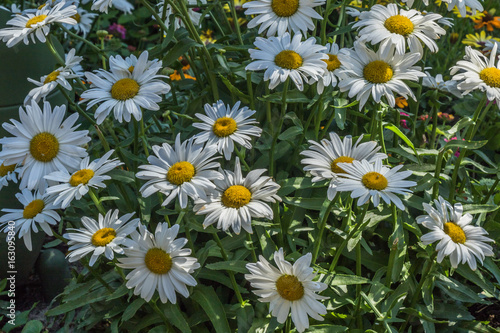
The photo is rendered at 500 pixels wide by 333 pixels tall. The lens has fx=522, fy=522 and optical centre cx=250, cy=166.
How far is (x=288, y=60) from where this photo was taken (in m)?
1.58

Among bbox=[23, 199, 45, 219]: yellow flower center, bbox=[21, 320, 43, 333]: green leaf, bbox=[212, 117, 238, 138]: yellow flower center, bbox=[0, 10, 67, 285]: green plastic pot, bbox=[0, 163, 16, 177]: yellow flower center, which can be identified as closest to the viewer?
bbox=[212, 117, 238, 138]: yellow flower center

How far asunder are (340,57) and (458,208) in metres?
0.58

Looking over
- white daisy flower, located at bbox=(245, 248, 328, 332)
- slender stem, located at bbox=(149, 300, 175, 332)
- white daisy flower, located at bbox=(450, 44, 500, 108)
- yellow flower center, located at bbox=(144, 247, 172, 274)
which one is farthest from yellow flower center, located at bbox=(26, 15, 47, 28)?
white daisy flower, located at bbox=(450, 44, 500, 108)

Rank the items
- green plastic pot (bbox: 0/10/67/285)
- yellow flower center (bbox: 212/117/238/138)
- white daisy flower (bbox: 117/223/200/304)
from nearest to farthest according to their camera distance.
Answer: white daisy flower (bbox: 117/223/200/304)
yellow flower center (bbox: 212/117/238/138)
green plastic pot (bbox: 0/10/67/285)

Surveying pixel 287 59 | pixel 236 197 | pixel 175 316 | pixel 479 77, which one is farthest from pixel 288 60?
pixel 175 316

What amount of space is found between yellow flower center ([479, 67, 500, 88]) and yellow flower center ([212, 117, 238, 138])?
2.70 ft

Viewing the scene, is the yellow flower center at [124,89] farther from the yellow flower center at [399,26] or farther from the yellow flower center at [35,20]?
the yellow flower center at [399,26]

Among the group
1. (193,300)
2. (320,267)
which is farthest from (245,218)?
(193,300)

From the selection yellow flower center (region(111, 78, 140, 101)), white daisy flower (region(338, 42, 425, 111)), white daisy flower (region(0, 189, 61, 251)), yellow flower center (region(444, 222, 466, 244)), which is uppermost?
yellow flower center (region(111, 78, 140, 101))

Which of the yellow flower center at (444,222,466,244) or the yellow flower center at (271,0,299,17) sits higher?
the yellow flower center at (271,0,299,17)

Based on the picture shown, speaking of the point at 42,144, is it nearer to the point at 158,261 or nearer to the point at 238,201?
the point at 158,261

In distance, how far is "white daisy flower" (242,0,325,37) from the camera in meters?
1.69

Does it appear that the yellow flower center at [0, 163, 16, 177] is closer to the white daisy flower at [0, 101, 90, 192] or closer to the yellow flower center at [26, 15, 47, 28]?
the white daisy flower at [0, 101, 90, 192]

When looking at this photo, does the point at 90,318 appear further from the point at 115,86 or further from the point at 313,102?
the point at 313,102
